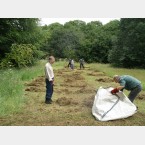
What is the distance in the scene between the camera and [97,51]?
230 feet

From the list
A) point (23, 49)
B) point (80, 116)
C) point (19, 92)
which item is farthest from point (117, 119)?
point (23, 49)

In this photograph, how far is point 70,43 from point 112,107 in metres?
71.5

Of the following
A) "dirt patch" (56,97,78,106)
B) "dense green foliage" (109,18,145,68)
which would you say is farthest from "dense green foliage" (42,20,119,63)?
"dirt patch" (56,97,78,106)

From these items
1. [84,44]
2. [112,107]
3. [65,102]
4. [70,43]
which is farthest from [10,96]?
[70,43]

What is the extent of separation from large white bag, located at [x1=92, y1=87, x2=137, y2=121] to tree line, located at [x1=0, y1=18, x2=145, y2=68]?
969 centimetres

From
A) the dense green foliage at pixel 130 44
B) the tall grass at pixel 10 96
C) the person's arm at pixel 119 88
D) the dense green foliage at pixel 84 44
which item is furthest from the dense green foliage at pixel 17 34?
the dense green foliage at pixel 84 44

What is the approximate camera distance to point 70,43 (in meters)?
81.1

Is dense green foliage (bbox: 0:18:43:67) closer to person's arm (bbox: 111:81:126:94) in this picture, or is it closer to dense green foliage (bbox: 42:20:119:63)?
person's arm (bbox: 111:81:126:94)

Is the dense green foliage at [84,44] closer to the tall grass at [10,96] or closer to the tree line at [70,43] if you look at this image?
the tree line at [70,43]

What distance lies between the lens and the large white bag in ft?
31.9

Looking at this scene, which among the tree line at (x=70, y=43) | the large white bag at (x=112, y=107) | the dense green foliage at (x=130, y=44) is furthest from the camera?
the dense green foliage at (x=130, y=44)

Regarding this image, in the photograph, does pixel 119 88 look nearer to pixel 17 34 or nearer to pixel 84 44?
pixel 17 34

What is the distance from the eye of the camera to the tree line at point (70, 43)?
103ft

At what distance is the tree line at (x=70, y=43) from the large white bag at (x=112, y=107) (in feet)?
31.8
